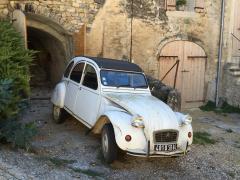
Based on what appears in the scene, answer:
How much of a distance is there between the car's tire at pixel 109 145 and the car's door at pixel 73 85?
183cm

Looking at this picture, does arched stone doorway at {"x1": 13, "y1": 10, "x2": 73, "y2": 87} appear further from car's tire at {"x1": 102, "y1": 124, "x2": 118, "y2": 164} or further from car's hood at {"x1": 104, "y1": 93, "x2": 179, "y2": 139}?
car's tire at {"x1": 102, "y1": 124, "x2": 118, "y2": 164}

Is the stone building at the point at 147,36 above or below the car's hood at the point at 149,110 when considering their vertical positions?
above

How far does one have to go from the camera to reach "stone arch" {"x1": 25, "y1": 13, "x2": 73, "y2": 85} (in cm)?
1287

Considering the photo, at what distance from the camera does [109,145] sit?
750 centimetres

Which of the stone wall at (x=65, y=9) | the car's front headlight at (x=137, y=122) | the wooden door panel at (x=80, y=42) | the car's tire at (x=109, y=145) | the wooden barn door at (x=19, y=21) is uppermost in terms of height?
the stone wall at (x=65, y=9)

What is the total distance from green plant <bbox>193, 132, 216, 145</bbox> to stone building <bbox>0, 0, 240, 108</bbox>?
13.5 ft

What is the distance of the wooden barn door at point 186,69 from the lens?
1479 cm

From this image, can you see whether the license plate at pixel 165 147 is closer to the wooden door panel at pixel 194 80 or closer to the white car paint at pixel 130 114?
the white car paint at pixel 130 114

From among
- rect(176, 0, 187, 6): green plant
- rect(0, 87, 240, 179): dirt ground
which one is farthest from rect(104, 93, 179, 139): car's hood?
rect(176, 0, 187, 6): green plant

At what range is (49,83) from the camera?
1568 cm

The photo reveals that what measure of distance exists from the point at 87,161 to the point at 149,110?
1515 millimetres

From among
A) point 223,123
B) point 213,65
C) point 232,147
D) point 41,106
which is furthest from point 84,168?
point 213,65

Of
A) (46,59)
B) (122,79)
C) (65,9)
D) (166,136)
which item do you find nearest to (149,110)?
(166,136)

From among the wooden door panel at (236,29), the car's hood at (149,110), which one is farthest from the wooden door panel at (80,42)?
the wooden door panel at (236,29)
